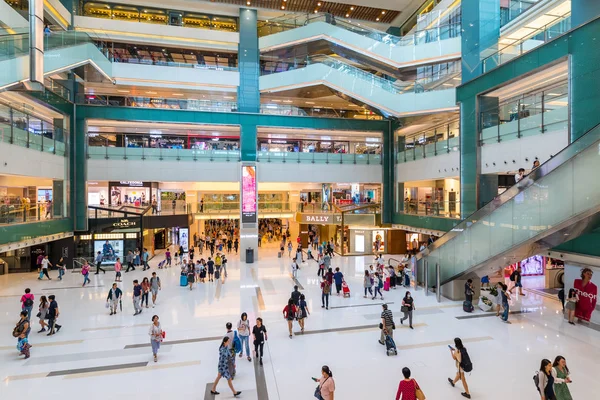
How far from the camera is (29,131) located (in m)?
15.6

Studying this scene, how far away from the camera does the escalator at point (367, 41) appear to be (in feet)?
57.0

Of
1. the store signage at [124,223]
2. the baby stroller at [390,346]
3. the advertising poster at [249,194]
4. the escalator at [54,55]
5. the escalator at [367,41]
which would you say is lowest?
the baby stroller at [390,346]

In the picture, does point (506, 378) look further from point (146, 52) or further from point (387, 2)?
point (146, 52)

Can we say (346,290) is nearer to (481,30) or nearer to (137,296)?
(137,296)

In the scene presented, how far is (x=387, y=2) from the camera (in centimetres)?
2212

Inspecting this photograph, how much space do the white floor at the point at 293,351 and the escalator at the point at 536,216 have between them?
6.30ft

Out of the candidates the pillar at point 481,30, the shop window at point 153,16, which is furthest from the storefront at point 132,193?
the pillar at point 481,30

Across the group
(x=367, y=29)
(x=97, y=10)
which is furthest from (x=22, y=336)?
(x=97, y=10)

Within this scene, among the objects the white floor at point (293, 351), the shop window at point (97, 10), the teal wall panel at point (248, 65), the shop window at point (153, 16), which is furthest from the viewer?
the shop window at point (153, 16)

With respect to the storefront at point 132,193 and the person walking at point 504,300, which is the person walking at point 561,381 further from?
the storefront at point 132,193

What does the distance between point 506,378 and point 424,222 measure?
13156 millimetres

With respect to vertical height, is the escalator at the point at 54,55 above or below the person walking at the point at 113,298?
above

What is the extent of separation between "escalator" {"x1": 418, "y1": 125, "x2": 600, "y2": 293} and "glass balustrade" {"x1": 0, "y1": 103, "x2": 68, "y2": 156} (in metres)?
18.5

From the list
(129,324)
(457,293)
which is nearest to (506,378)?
(457,293)
